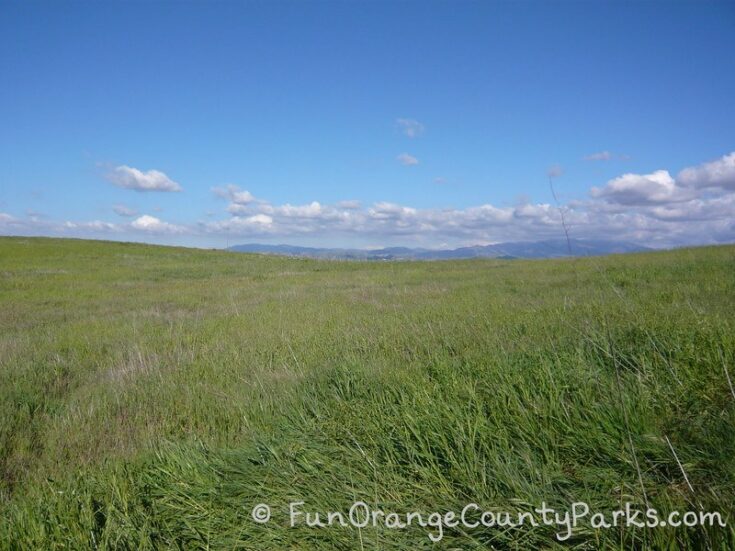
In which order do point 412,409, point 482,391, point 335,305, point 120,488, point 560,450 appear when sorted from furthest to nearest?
point 335,305
point 482,391
point 412,409
point 120,488
point 560,450

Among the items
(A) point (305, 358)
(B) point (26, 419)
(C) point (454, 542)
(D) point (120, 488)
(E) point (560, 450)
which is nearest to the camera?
(C) point (454, 542)

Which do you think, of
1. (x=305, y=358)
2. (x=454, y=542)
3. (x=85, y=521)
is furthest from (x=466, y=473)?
(x=305, y=358)

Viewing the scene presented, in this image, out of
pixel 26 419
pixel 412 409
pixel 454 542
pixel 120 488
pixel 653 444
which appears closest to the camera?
pixel 454 542

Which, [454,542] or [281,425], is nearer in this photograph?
[454,542]

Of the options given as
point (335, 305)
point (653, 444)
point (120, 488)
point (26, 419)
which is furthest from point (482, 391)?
point (335, 305)

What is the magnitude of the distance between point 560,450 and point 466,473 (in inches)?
22.6

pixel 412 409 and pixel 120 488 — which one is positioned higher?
pixel 412 409

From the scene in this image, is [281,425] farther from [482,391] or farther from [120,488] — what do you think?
[482,391]

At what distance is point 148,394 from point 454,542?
3.81 metres

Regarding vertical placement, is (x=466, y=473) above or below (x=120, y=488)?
above

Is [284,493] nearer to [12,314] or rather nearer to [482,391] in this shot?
[482,391]

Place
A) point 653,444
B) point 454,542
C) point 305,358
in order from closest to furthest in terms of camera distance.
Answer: point 454,542, point 653,444, point 305,358

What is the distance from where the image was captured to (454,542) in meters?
1.89

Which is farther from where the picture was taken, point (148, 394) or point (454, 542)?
point (148, 394)
